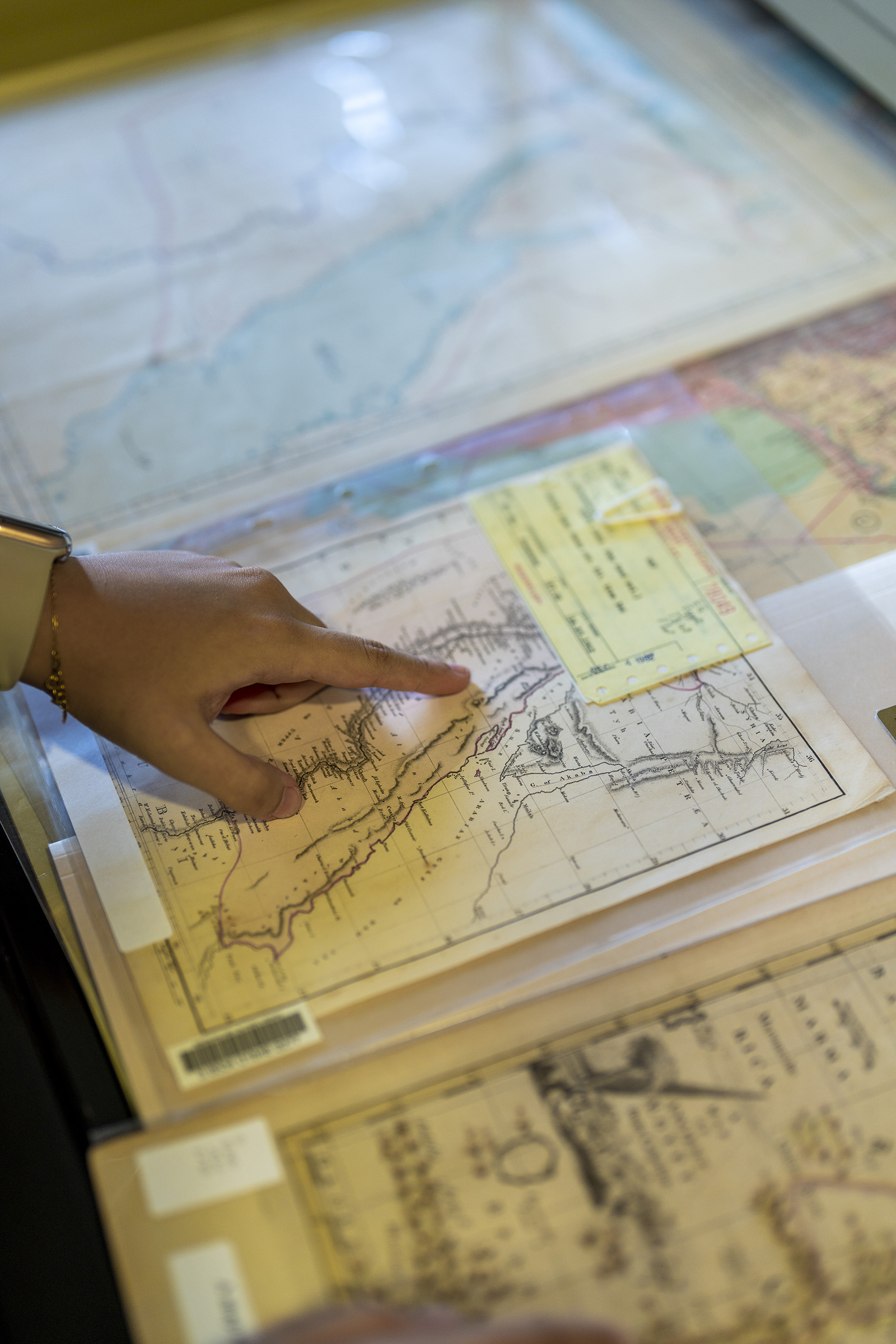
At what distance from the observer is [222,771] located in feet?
2.37

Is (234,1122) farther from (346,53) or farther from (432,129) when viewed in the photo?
(346,53)

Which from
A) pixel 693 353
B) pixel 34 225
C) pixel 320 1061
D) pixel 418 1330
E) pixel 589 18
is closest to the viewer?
pixel 418 1330

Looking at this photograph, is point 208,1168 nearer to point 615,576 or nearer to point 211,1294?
point 211,1294

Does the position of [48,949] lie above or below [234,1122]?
above

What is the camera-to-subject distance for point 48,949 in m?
0.75

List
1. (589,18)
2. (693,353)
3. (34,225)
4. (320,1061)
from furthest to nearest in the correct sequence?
(589,18)
(34,225)
(693,353)
(320,1061)

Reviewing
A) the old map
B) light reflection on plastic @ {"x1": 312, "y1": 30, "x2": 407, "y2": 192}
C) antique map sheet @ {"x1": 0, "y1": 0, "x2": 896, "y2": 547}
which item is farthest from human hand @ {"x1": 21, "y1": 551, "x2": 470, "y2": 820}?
light reflection on plastic @ {"x1": 312, "y1": 30, "x2": 407, "y2": 192}

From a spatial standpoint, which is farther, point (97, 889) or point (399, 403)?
point (399, 403)

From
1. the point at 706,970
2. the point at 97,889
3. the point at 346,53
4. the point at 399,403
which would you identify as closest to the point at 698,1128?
the point at 706,970

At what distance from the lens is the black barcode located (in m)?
0.67

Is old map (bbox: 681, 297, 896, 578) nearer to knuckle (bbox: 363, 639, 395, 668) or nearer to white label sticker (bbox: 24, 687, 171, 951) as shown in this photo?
knuckle (bbox: 363, 639, 395, 668)

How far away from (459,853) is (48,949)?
0.33m

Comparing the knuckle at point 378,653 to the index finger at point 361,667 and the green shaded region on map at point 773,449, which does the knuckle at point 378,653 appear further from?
the green shaded region on map at point 773,449

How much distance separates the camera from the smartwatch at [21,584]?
0.75m
